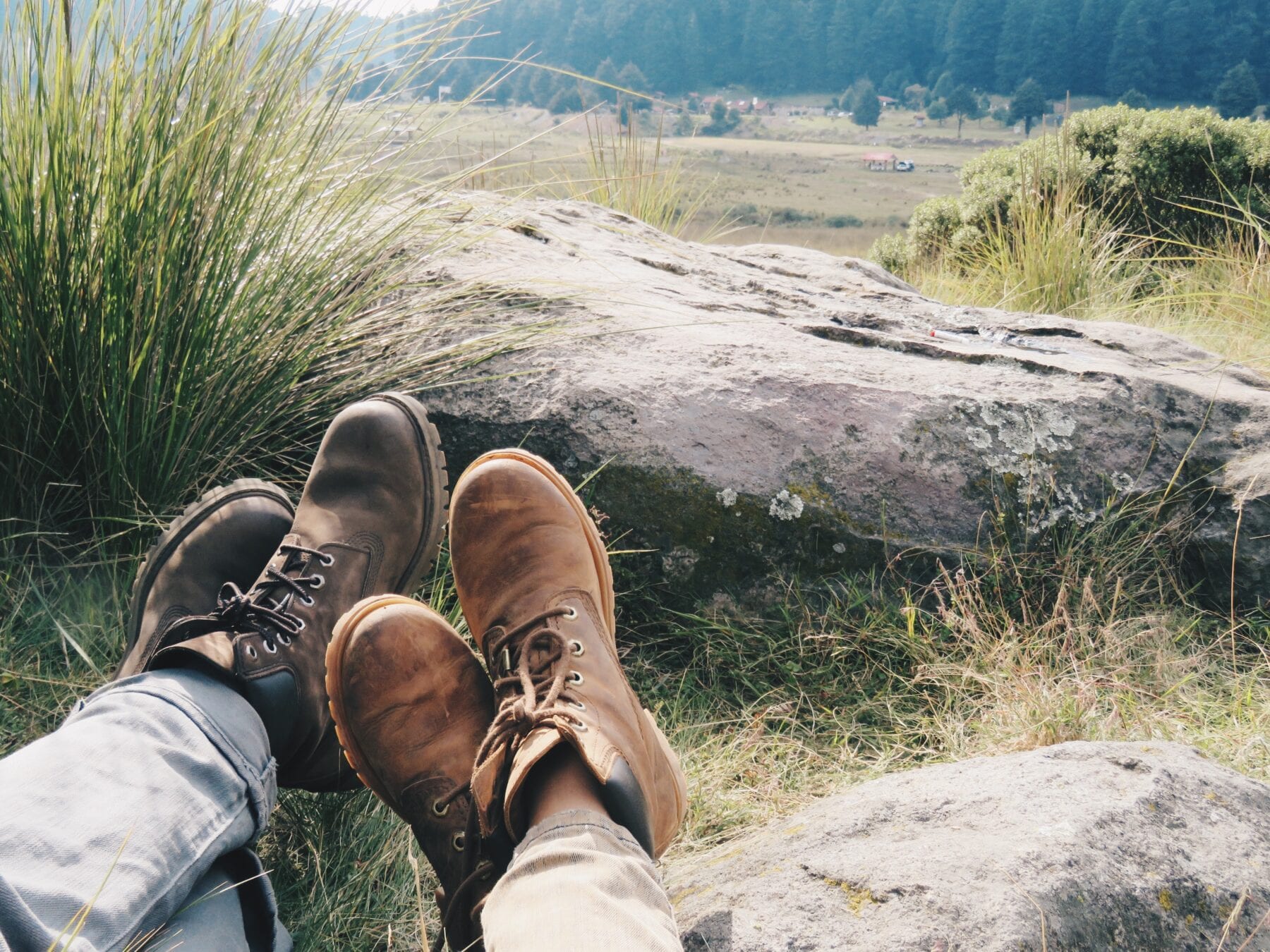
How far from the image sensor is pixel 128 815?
993mm

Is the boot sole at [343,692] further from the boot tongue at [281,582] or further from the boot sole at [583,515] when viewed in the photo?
the boot sole at [583,515]

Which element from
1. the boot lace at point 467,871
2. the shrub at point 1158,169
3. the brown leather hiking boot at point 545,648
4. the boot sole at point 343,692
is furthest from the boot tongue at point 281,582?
the shrub at point 1158,169

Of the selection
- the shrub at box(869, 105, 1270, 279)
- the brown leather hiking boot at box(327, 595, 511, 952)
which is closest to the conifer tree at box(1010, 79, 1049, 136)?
the shrub at box(869, 105, 1270, 279)

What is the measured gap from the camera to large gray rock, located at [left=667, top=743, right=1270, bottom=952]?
3.04 ft

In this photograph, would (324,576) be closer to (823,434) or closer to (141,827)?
(141,827)

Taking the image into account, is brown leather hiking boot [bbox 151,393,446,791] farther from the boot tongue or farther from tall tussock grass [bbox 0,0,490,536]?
tall tussock grass [bbox 0,0,490,536]

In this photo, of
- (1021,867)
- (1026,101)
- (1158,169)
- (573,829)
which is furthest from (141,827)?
(1026,101)

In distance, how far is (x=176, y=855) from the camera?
1.00 m

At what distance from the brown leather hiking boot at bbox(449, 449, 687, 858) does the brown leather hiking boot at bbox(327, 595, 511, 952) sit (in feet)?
0.27

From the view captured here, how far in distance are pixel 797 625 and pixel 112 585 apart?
138 cm

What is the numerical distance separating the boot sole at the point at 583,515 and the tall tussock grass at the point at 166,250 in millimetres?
403

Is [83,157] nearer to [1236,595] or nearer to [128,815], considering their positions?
[128,815]

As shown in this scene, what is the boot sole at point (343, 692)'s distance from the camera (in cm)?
133

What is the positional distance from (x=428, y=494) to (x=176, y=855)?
2.82 ft
